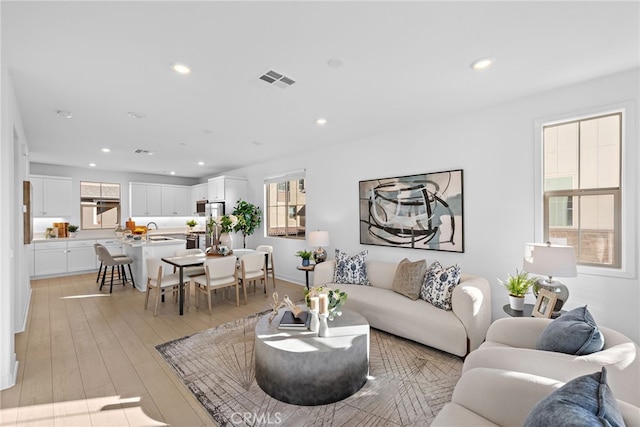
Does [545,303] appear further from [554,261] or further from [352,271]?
[352,271]

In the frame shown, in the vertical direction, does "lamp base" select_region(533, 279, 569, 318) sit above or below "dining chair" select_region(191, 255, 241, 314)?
above

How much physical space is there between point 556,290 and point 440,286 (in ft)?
3.29

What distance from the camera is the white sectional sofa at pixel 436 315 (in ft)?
9.08

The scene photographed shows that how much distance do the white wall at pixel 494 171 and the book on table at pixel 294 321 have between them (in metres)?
2.06

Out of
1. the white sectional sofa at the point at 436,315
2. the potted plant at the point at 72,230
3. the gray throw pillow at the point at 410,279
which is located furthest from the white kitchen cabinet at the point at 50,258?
the gray throw pillow at the point at 410,279

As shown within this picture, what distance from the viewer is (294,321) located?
8.55 feet

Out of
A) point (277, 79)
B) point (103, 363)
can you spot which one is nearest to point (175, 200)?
point (103, 363)

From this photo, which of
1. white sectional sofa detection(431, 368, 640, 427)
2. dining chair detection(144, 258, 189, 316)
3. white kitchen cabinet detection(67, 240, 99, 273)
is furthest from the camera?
white kitchen cabinet detection(67, 240, 99, 273)

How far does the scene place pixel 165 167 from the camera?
7383mm

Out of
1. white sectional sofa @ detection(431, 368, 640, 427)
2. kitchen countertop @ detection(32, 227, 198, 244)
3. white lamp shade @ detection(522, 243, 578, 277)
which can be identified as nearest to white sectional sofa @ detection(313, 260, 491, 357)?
white lamp shade @ detection(522, 243, 578, 277)

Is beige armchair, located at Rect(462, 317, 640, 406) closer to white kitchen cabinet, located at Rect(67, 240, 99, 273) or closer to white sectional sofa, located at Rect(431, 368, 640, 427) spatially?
white sectional sofa, located at Rect(431, 368, 640, 427)

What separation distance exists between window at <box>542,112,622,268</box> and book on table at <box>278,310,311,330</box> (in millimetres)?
2625

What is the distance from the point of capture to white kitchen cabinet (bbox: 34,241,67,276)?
6.16 metres

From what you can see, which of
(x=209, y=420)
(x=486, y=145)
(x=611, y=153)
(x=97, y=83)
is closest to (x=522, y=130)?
(x=486, y=145)
